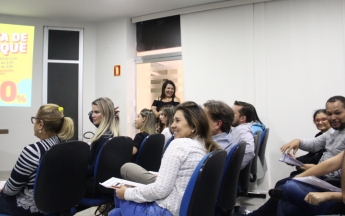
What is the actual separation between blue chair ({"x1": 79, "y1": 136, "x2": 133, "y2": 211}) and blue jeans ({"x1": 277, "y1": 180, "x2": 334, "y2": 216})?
1.21 m

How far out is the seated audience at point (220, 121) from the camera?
84.2 inches

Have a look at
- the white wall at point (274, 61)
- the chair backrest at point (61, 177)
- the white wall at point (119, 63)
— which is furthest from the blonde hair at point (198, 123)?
the white wall at point (119, 63)

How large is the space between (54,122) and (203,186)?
3.92 feet

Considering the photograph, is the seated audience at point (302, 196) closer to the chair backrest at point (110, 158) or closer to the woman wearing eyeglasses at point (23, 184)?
the chair backrest at point (110, 158)

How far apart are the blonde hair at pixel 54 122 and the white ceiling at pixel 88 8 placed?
2958 mm

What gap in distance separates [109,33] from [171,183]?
4438 millimetres

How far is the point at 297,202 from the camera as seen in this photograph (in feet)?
5.68

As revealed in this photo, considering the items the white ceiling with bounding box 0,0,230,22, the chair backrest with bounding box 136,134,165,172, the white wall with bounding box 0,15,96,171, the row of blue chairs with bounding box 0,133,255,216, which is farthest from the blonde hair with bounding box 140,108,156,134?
the white wall with bounding box 0,15,96,171

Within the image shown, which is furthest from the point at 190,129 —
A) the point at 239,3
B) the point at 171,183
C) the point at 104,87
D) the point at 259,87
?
the point at 104,87

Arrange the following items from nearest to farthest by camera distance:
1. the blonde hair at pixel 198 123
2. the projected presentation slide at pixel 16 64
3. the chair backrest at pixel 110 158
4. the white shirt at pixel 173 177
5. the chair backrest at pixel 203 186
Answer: the chair backrest at pixel 203 186 → the white shirt at pixel 173 177 → the blonde hair at pixel 198 123 → the chair backrest at pixel 110 158 → the projected presentation slide at pixel 16 64

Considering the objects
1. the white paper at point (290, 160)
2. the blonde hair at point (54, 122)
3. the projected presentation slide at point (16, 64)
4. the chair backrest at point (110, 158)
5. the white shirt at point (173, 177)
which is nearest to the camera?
the white shirt at point (173, 177)

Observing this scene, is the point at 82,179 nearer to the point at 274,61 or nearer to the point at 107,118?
the point at 107,118

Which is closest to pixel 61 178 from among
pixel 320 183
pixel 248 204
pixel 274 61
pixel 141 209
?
pixel 141 209

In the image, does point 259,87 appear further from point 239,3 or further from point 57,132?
point 57,132
